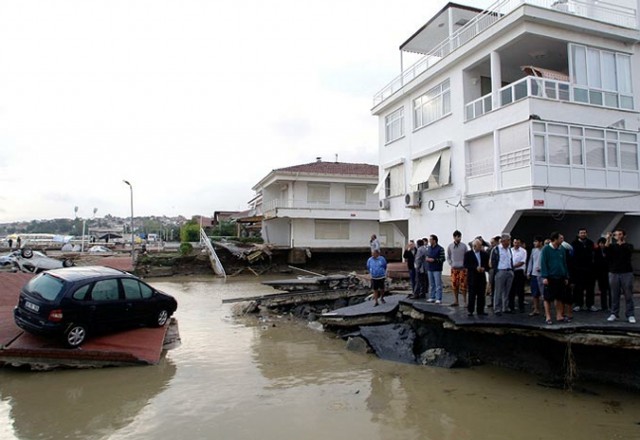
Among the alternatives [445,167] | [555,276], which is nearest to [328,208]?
[445,167]

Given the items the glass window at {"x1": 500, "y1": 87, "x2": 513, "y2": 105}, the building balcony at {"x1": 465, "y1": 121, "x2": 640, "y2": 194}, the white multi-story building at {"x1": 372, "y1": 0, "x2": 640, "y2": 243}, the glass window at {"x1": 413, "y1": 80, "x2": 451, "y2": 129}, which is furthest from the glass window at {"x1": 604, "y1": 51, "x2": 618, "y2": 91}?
the glass window at {"x1": 413, "y1": 80, "x2": 451, "y2": 129}

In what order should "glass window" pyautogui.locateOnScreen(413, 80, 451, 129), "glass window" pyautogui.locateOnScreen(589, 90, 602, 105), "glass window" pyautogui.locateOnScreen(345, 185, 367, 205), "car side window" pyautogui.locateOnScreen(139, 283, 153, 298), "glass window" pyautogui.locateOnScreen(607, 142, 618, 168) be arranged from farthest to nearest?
1. "glass window" pyautogui.locateOnScreen(345, 185, 367, 205)
2. "glass window" pyautogui.locateOnScreen(413, 80, 451, 129)
3. "glass window" pyautogui.locateOnScreen(589, 90, 602, 105)
4. "glass window" pyautogui.locateOnScreen(607, 142, 618, 168)
5. "car side window" pyautogui.locateOnScreen(139, 283, 153, 298)

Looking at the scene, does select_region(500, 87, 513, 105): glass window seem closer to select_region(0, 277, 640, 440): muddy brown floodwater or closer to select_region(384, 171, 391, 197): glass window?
select_region(384, 171, 391, 197): glass window

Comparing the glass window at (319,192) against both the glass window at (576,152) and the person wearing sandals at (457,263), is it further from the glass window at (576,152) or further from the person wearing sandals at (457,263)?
the person wearing sandals at (457,263)

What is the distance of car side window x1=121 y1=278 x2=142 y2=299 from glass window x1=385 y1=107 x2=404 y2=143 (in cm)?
1549

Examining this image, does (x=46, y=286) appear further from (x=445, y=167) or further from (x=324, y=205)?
(x=324, y=205)

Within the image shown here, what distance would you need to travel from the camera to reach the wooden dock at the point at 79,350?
29.7ft

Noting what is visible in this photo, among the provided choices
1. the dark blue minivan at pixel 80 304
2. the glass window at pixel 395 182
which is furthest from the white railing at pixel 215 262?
the dark blue minivan at pixel 80 304

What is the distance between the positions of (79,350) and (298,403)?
16.0 ft

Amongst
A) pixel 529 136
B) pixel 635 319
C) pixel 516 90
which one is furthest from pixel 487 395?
pixel 516 90

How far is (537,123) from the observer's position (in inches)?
583

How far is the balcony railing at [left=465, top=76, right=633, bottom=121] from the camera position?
49.9 ft

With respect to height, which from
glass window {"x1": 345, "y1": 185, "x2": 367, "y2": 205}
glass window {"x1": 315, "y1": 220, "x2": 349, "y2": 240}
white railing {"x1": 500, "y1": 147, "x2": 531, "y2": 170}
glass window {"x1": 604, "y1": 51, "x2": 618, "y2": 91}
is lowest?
glass window {"x1": 315, "y1": 220, "x2": 349, "y2": 240}

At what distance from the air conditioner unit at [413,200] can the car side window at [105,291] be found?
13698 millimetres
